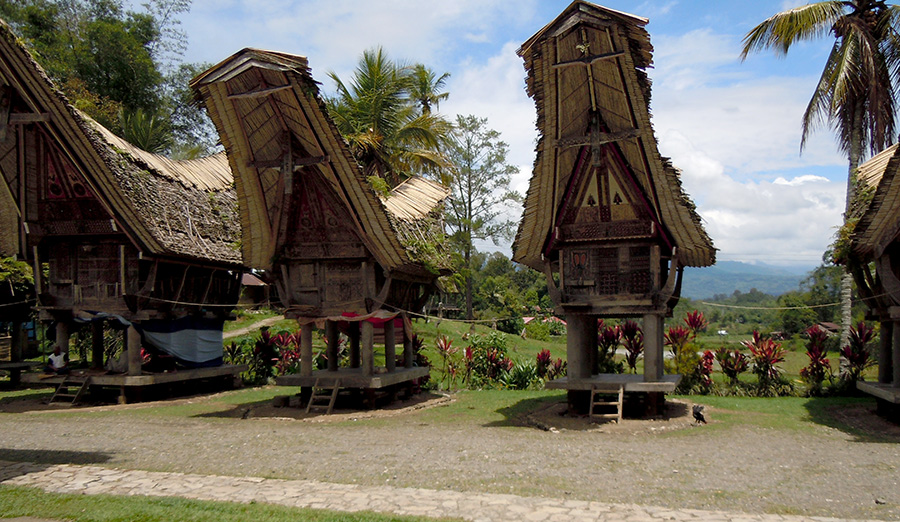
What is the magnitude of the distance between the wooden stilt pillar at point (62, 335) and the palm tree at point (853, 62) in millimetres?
20043

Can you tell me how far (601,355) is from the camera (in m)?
17.7

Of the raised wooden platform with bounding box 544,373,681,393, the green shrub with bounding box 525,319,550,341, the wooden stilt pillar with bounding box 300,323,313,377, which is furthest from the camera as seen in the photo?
the green shrub with bounding box 525,319,550,341

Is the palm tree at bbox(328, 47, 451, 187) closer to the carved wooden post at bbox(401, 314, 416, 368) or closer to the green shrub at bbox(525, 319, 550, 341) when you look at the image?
the carved wooden post at bbox(401, 314, 416, 368)

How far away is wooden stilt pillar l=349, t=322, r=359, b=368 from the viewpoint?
57.2 feet

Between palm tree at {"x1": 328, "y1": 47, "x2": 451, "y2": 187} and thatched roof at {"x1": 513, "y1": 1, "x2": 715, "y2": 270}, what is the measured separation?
12.1 meters

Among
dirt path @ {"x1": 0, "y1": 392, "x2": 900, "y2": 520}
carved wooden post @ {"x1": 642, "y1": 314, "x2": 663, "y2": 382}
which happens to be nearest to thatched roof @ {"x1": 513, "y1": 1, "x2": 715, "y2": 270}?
carved wooden post @ {"x1": 642, "y1": 314, "x2": 663, "y2": 382}

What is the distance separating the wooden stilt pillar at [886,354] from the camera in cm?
1356

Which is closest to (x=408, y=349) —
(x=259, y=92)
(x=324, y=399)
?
(x=324, y=399)

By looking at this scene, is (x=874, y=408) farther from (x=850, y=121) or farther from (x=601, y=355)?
(x=850, y=121)

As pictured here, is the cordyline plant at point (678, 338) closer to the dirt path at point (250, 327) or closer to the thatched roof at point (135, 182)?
the thatched roof at point (135, 182)

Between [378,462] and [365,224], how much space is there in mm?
6273

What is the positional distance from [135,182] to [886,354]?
55.5 feet

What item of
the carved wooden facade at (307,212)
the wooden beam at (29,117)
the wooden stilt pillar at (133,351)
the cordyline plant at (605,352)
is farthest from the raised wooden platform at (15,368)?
the cordyline plant at (605,352)

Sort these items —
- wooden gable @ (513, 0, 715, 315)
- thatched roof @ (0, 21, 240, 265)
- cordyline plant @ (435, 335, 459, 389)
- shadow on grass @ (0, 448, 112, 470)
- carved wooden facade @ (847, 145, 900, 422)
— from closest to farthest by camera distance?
shadow on grass @ (0, 448, 112, 470), carved wooden facade @ (847, 145, 900, 422), wooden gable @ (513, 0, 715, 315), thatched roof @ (0, 21, 240, 265), cordyline plant @ (435, 335, 459, 389)
